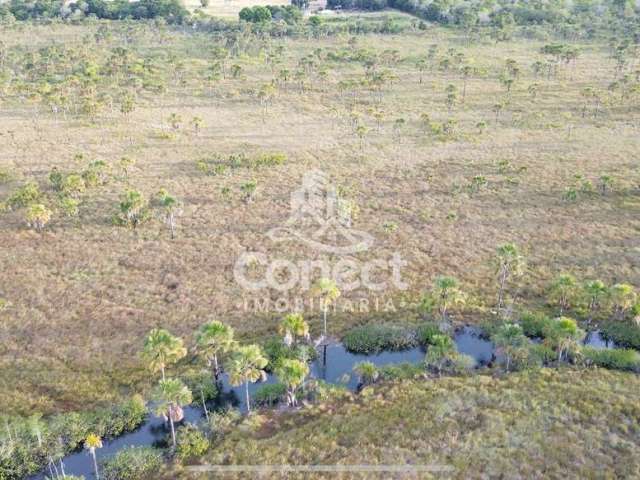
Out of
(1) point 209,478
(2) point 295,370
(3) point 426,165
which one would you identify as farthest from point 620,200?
(1) point 209,478

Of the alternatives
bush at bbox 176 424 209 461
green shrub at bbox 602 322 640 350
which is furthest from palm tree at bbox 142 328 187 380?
green shrub at bbox 602 322 640 350

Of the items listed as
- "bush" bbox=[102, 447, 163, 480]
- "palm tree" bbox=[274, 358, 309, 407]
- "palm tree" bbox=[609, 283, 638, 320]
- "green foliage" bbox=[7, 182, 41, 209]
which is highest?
"green foliage" bbox=[7, 182, 41, 209]

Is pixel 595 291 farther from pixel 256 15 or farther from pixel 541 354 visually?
pixel 256 15

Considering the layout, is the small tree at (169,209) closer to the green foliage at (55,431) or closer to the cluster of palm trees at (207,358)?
the cluster of palm trees at (207,358)

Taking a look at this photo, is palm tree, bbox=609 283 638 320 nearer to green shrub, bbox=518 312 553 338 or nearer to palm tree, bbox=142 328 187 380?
green shrub, bbox=518 312 553 338

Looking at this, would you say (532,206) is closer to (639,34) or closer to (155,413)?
(155,413)

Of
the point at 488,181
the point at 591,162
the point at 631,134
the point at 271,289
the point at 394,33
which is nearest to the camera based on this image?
the point at 271,289
